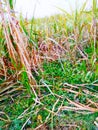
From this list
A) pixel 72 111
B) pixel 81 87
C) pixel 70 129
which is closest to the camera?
pixel 70 129

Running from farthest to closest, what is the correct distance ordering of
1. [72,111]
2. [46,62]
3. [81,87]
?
Answer: [46,62]
[81,87]
[72,111]

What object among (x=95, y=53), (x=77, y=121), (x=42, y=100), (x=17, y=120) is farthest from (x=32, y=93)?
(x=95, y=53)

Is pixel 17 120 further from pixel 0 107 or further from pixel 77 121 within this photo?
pixel 77 121

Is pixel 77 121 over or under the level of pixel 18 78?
under

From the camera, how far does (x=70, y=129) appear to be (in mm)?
1602

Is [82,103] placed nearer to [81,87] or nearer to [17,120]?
[81,87]

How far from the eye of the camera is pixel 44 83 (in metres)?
1.84

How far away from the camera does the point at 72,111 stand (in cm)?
170

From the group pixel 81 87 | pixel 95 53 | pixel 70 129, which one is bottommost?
pixel 70 129

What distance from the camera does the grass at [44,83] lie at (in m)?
1.66

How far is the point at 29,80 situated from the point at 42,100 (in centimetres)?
13

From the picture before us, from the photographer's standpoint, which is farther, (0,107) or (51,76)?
(51,76)

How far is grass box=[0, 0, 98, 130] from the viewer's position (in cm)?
166

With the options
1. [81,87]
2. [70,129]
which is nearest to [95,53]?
[81,87]
